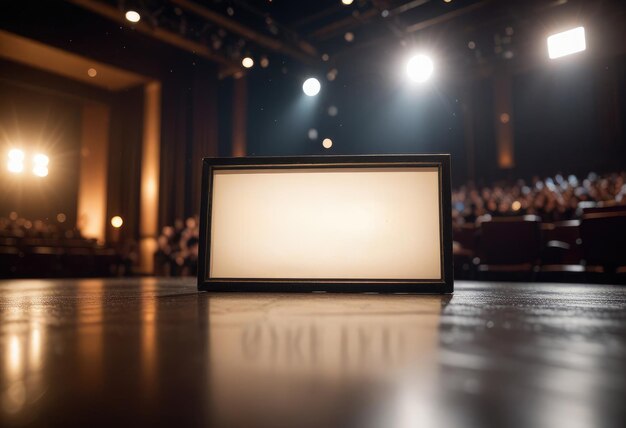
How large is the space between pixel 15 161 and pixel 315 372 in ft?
30.8

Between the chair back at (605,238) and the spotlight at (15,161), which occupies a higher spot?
the spotlight at (15,161)

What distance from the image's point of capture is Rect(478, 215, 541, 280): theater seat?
338 cm

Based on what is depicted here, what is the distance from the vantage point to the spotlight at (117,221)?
25.1ft

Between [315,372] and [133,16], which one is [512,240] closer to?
[315,372]

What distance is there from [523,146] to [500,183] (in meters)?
0.81

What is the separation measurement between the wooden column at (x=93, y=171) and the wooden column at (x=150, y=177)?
→ 97 centimetres

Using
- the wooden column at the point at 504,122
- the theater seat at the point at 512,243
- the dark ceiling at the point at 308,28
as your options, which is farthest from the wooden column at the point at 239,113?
the theater seat at the point at 512,243

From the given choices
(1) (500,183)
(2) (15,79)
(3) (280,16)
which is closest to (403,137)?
(1) (500,183)

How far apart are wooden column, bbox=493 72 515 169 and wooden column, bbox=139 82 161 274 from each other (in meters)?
6.27

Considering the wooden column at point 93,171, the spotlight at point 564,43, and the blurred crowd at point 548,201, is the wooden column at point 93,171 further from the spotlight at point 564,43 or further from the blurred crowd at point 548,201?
the spotlight at point 564,43

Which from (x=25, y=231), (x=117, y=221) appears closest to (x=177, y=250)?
(x=117, y=221)

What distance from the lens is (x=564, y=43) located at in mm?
7020

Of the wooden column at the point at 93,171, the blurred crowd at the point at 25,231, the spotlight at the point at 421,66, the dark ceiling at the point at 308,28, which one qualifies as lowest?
the blurred crowd at the point at 25,231

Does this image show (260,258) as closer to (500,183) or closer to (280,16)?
(280,16)
